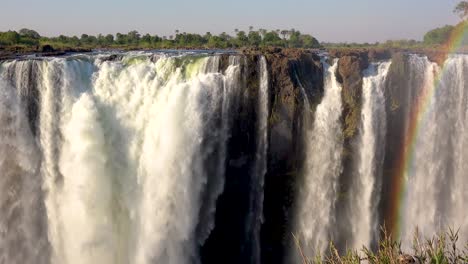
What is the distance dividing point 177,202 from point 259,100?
3504 mm

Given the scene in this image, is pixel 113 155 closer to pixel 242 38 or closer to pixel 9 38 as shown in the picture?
pixel 9 38

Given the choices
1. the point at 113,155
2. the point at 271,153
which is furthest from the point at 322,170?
the point at 113,155

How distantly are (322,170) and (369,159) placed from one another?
4.41ft

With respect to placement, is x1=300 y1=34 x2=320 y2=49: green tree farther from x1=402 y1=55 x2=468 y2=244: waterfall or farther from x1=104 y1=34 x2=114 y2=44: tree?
x1=402 y1=55 x2=468 y2=244: waterfall

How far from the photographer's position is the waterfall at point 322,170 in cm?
1386

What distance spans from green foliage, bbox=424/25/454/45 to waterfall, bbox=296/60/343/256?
19636 millimetres

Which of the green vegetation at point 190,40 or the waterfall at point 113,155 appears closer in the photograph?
the waterfall at point 113,155

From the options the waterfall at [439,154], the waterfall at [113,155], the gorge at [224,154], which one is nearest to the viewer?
the waterfall at [113,155]

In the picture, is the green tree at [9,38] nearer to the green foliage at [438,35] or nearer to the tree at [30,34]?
the tree at [30,34]

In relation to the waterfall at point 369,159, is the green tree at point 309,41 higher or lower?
higher

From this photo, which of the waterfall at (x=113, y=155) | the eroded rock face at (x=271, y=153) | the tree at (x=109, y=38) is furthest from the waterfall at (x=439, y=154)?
the tree at (x=109, y=38)

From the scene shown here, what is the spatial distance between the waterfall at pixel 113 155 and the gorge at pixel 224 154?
0.03m

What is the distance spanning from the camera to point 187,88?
12.8 m

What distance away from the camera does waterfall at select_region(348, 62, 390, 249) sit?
13828 mm
